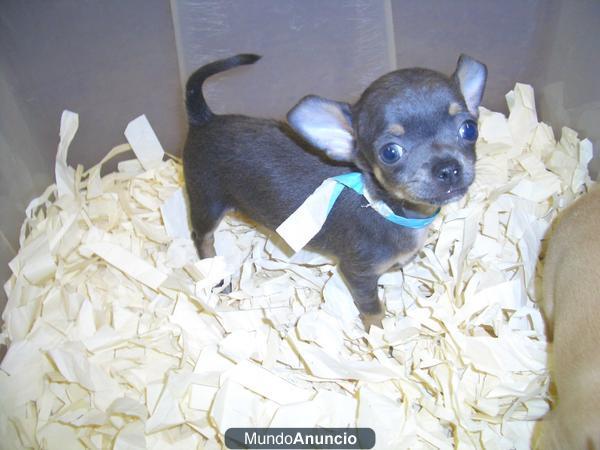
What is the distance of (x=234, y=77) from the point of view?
3654 mm

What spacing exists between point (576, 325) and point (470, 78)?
1180mm

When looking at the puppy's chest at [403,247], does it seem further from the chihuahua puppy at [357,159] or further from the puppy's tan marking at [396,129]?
the puppy's tan marking at [396,129]

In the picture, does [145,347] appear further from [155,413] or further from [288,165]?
[288,165]

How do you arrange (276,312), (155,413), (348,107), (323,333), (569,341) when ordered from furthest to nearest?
(276,312)
(323,333)
(155,413)
(348,107)
(569,341)

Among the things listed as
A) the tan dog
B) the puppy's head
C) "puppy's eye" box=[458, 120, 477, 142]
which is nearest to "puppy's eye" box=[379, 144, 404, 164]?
the puppy's head

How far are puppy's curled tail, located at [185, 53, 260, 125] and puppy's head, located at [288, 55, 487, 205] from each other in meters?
0.60

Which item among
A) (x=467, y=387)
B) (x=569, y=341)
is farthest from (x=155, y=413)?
(x=569, y=341)

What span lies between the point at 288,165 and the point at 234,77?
3.69ft

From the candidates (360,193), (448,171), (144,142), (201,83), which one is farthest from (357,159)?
(144,142)

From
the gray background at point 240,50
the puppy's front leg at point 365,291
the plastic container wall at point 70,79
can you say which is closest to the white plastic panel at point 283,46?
the gray background at point 240,50

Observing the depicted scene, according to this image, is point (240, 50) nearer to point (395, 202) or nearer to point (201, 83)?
point (201, 83)

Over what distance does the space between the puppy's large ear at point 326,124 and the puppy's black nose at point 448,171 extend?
48 cm

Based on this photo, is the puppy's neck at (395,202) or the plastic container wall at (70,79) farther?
the plastic container wall at (70,79)

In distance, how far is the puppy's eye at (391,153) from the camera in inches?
91.8
